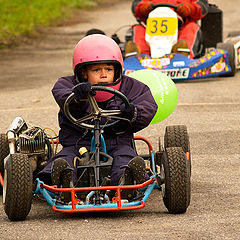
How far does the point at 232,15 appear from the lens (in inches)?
844

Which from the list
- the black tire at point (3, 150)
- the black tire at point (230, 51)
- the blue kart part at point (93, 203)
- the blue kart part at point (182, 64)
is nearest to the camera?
the blue kart part at point (93, 203)

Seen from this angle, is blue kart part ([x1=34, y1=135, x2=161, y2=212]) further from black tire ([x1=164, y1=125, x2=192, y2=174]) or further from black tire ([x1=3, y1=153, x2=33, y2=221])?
black tire ([x1=164, y1=125, x2=192, y2=174])

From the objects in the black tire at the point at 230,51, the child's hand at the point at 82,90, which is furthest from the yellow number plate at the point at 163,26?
the child's hand at the point at 82,90

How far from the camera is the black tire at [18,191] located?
5008 mm

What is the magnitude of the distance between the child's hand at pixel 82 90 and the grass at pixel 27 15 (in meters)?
12.1

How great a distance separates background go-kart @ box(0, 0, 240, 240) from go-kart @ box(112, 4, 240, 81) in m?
0.21

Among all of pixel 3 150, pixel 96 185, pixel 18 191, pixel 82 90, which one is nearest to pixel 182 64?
pixel 3 150

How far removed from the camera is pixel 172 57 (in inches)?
440

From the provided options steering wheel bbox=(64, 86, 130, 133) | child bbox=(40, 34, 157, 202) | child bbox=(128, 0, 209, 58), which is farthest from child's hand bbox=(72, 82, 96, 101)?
child bbox=(128, 0, 209, 58)

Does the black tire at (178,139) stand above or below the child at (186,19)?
above

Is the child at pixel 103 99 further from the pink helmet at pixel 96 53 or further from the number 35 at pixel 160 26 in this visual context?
the number 35 at pixel 160 26

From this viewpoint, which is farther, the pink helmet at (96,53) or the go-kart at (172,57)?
the go-kart at (172,57)

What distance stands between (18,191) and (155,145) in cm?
287

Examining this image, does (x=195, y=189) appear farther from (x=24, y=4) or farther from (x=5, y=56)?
(x=24, y=4)
